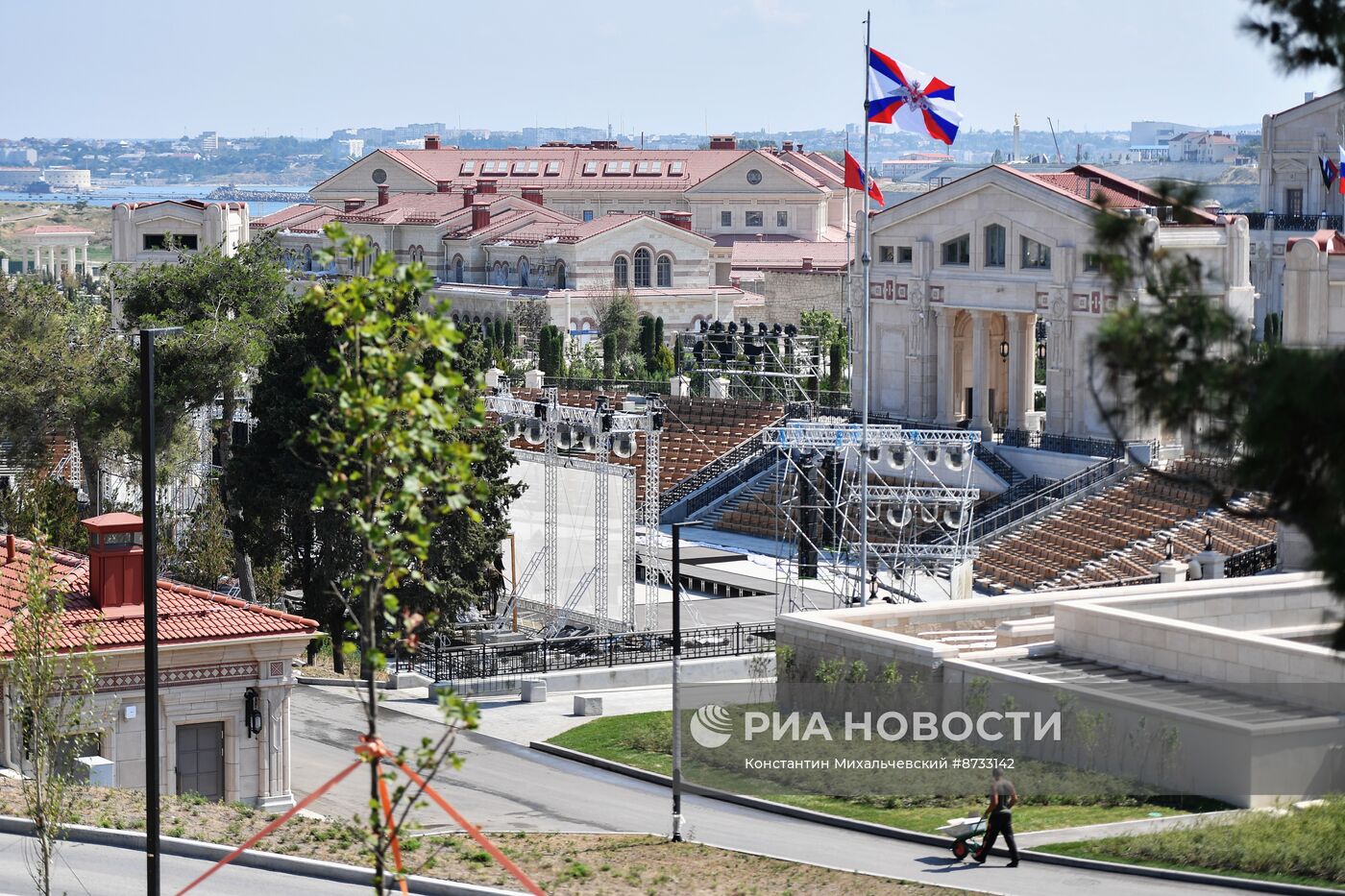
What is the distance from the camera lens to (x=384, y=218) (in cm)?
11775

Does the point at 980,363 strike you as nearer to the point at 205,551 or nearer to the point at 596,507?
the point at 596,507

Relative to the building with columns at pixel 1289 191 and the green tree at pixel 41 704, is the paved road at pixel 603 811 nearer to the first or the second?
the green tree at pixel 41 704

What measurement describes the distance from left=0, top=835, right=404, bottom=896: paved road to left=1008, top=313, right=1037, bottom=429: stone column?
152ft

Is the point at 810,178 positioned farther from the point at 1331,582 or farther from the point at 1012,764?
the point at 1331,582

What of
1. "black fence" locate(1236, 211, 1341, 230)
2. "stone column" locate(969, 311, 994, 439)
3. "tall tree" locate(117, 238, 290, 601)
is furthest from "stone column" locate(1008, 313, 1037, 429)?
"tall tree" locate(117, 238, 290, 601)

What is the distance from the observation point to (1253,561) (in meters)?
53.6

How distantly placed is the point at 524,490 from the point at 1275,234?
4410 centimetres

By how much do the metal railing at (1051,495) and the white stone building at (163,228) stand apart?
41.9 meters

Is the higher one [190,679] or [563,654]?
[190,679]

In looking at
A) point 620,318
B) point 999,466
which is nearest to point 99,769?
point 999,466

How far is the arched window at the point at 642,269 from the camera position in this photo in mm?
110875

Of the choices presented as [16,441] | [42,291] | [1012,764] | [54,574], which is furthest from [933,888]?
[42,291]

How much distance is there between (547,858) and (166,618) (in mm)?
9051

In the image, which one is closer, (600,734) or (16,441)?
(600,734)
